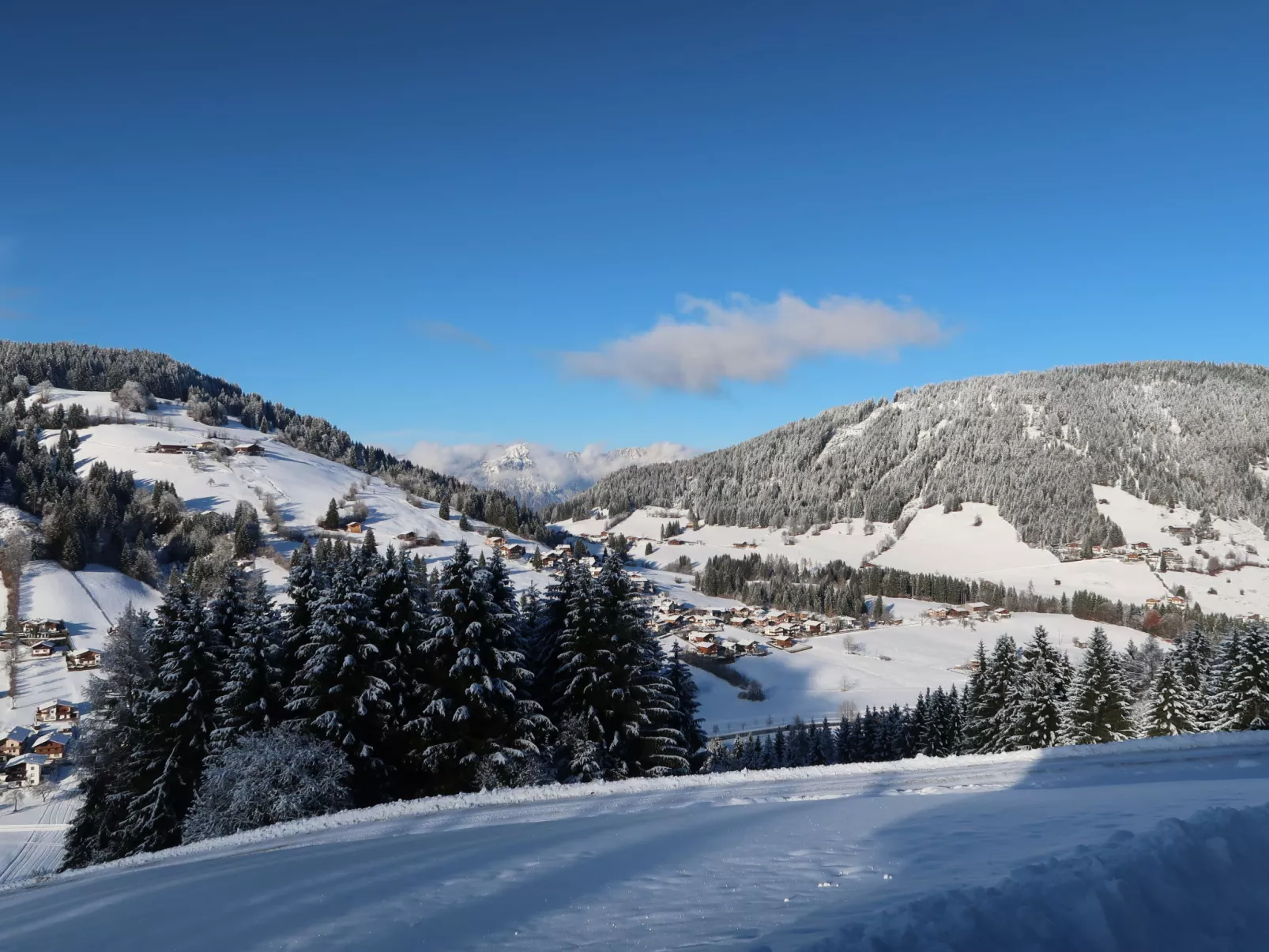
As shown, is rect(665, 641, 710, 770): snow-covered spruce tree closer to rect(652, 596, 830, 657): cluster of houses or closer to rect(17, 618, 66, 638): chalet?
rect(652, 596, 830, 657): cluster of houses

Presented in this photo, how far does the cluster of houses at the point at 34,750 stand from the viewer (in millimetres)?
47125

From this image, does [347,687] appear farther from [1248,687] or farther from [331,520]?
[331,520]

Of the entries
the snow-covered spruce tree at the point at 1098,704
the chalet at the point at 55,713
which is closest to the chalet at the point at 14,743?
the chalet at the point at 55,713

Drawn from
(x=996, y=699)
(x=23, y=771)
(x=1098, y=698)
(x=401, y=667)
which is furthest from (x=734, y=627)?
(x=401, y=667)

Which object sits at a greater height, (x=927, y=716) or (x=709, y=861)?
(x=709, y=861)

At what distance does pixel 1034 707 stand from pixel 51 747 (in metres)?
64.3

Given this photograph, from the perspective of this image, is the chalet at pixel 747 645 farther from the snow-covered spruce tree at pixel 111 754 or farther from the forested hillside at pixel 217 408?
the snow-covered spruce tree at pixel 111 754

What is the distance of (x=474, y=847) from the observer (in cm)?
973

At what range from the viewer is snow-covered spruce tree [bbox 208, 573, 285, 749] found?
21.2 meters

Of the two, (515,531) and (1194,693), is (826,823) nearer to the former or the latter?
(1194,693)

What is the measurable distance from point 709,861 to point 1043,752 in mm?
12548

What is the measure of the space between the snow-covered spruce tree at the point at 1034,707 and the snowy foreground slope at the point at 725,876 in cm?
2072

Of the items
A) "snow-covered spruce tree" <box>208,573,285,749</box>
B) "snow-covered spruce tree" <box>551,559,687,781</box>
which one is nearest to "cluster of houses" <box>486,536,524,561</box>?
"snow-covered spruce tree" <box>208,573,285,749</box>

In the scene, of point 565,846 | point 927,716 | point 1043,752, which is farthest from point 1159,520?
point 565,846
